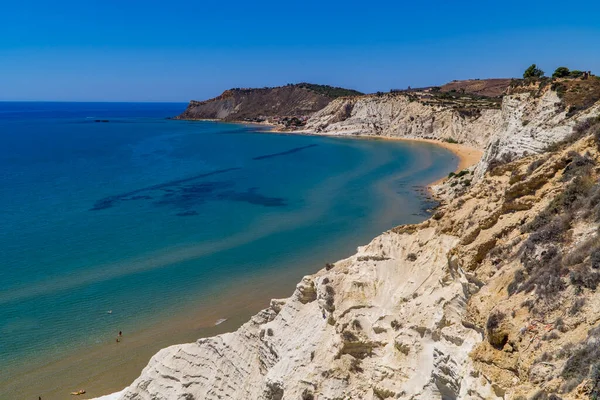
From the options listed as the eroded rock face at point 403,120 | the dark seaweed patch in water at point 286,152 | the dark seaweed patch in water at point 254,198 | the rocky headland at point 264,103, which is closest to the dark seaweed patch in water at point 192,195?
the dark seaweed patch in water at point 254,198

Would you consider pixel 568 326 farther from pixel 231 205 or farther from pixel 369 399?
pixel 231 205

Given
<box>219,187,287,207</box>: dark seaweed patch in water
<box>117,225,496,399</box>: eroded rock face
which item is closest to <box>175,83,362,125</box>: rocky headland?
<box>219,187,287,207</box>: dark seaweed patch in water

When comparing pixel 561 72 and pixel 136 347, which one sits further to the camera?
pixel 561 72

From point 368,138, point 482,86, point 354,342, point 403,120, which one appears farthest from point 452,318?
point 482,86

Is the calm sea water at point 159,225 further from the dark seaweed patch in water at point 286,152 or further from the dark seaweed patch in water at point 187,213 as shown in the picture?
the dark seaweed patch in water at point 286,152

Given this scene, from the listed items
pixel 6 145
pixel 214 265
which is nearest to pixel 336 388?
pixel 214 265

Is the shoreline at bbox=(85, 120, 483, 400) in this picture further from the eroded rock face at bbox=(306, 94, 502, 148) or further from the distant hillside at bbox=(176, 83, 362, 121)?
the distant hillside at bbox=(176, 83, 362, 121)

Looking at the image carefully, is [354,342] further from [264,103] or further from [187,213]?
[264,103]
